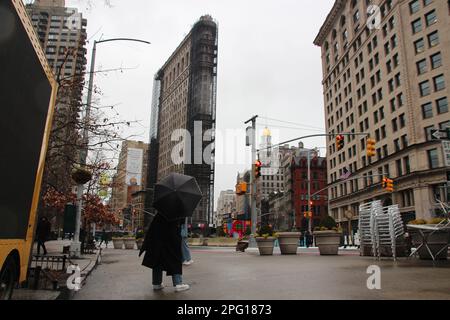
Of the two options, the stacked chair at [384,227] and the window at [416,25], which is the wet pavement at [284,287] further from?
the window at [416,25]

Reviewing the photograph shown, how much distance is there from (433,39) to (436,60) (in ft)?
9.09

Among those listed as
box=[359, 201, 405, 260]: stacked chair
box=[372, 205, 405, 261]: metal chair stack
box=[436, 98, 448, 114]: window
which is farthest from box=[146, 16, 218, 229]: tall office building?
box=[372, 205, 405, 261]: metal chair stack

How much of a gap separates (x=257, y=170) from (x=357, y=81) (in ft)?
152

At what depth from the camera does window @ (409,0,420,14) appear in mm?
47344

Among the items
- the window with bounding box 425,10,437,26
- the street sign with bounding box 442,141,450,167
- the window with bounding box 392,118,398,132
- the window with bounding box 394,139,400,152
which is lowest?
the street sign with bounding box 442,141,450,167

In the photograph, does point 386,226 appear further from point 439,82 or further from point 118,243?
point 439,82

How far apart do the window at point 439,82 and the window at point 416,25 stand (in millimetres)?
7366

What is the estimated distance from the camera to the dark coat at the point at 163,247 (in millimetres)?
6355

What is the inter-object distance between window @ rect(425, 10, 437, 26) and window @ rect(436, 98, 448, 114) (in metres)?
9.71

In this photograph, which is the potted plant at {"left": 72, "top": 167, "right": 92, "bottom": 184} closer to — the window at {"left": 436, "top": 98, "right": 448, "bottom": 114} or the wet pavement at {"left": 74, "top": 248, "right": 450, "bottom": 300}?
the wet pavement at {"left": 74, "top": 248, "right": 450, "bottom": 300}

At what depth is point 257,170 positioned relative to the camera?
23.3 m

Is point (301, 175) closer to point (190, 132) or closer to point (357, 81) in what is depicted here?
point (190, 132)
